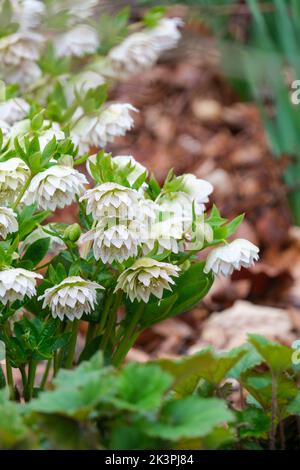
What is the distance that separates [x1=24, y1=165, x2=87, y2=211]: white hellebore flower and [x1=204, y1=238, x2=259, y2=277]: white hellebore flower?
186 mm

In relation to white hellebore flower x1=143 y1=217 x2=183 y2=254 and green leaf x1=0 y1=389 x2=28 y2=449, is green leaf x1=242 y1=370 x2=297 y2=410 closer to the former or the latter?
white hellebore flower x1=143 y1=217 x2=183 y2=254

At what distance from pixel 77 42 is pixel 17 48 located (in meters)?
0.14

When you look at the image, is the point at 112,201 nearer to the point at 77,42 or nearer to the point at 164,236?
the point at 164,236

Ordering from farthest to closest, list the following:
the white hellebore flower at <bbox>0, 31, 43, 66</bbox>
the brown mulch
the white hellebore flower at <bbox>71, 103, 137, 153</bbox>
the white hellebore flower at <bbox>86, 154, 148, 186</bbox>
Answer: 1. the brown mulch
2. the white hellebore flower at <bbox>0, 31, 43, 66</bbox>
3. the white hellebore flower at <bbox>71, 103, 137, 153</bbox>
4. the white hellebore flower at <bbox>86, 154, 148, 186</bbox>

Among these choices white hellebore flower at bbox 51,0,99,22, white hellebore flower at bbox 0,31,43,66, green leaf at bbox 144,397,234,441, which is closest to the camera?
green leaf at bbox 144,397,234,441

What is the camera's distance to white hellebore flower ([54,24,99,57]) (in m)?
1.51

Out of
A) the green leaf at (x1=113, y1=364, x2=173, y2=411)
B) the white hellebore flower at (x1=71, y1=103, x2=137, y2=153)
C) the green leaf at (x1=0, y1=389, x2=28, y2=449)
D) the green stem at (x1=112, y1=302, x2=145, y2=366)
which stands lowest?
the green stem at (x1=112, y1=302, x2=145, y2=366)

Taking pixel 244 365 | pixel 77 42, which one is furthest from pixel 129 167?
pixel 77 42

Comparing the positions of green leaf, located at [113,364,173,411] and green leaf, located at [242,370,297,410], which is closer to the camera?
green leaf, located at [113,364,173,411]

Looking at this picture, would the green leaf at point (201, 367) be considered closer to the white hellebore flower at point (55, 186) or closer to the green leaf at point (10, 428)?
Result: the green leaf at point (10, 428)

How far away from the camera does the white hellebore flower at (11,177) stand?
93 centimetres

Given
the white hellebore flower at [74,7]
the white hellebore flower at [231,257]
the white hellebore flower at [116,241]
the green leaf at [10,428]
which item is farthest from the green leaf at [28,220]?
the white hellebore flower at [74,7]

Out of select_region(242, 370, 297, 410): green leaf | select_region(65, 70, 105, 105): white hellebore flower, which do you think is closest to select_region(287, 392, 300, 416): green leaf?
select_region(242, 370, 297, 410): green leaf
